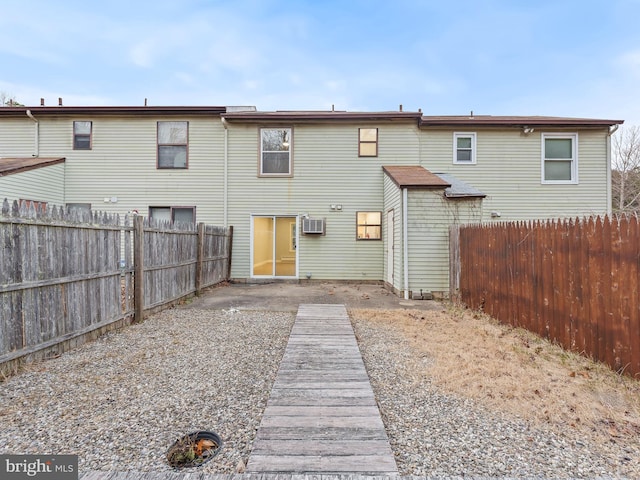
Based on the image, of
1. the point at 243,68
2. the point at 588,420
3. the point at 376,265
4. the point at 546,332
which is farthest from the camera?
the point at 243,68

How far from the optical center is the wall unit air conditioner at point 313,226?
9.88m

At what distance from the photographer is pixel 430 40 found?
1596cm

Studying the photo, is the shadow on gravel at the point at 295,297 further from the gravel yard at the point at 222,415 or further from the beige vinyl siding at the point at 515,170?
the beige vinyl siding at the point at 515,170

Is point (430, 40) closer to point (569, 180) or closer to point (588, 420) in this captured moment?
point (569, 180)

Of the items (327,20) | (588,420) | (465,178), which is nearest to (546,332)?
(588,420)

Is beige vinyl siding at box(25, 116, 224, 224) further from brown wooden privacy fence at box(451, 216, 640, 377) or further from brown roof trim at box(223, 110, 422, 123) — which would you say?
brown wooden privacy fence at box(451, 216, 640, 377)

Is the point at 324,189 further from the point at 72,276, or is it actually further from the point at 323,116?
the point at 72,276

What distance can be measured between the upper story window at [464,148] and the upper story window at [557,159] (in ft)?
7.29

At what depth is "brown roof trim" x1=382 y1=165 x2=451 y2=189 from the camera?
7.40m

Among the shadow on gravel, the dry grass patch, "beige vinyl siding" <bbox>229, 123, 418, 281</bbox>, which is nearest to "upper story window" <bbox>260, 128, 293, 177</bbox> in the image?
"beige vinyl siding" <bbox>229, 123, 418, 281</bbox>

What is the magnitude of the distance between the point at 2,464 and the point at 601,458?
11.8ft

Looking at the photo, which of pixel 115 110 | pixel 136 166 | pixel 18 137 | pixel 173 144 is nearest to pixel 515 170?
pixel 173 144

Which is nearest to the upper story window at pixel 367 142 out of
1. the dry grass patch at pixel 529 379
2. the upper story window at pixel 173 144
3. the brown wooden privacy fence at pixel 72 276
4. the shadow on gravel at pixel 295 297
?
the shadow on gravel at pixel 295 297

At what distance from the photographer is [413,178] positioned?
26.3 feet
